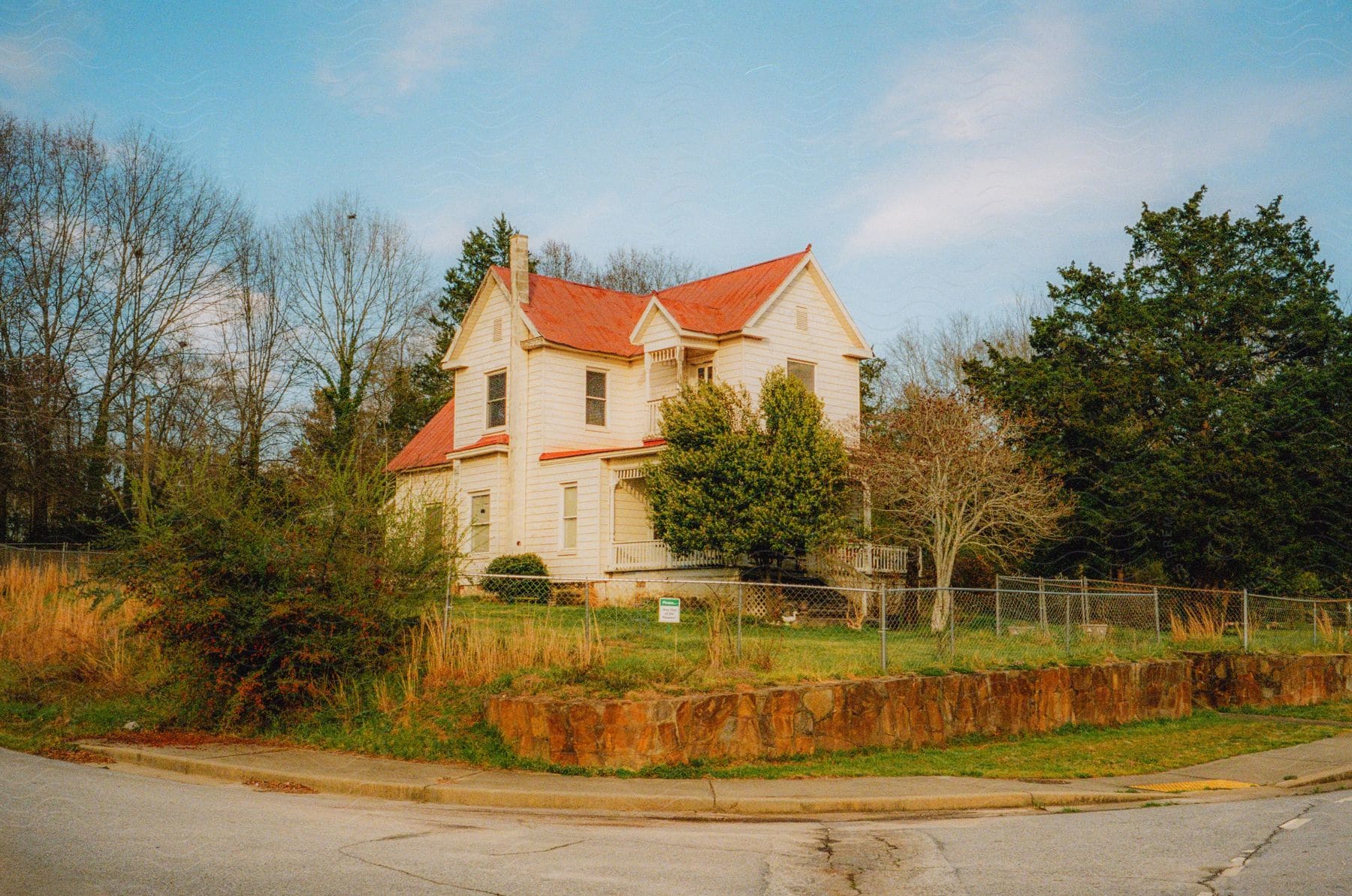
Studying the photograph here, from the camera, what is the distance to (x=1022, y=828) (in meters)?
9.98

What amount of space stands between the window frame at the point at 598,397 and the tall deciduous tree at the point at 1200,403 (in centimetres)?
1077

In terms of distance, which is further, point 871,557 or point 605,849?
point 871,557

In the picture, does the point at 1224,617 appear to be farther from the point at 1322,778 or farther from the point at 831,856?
the point at 831,856

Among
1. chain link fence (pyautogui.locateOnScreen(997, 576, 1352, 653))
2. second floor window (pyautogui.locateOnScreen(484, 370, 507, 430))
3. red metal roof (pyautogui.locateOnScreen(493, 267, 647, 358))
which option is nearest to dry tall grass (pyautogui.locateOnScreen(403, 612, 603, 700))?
chain link fence (pyautogui.locateOnScreen(997, 576, 1352, 653))

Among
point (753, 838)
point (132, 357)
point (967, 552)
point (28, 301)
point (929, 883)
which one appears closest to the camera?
point (929, 883)

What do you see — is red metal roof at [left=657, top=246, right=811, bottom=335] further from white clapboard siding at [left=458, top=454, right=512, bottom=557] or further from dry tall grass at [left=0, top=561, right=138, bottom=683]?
dry tall grass at [left=0, top=561, right=138, bottom=683]

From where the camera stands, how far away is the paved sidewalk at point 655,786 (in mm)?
11258

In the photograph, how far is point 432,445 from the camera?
123 ft

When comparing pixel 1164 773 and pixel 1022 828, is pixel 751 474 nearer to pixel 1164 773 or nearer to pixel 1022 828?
pixel 1164 773

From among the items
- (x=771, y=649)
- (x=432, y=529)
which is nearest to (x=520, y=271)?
(x=432, y=529)

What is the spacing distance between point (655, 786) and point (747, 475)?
1412cm

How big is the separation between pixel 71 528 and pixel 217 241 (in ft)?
41.5

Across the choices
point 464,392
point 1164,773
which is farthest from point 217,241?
point 1164,773

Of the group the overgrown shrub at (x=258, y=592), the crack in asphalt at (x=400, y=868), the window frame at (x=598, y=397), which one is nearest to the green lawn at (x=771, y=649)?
the overgrown shrub at (x=258, y=592)
